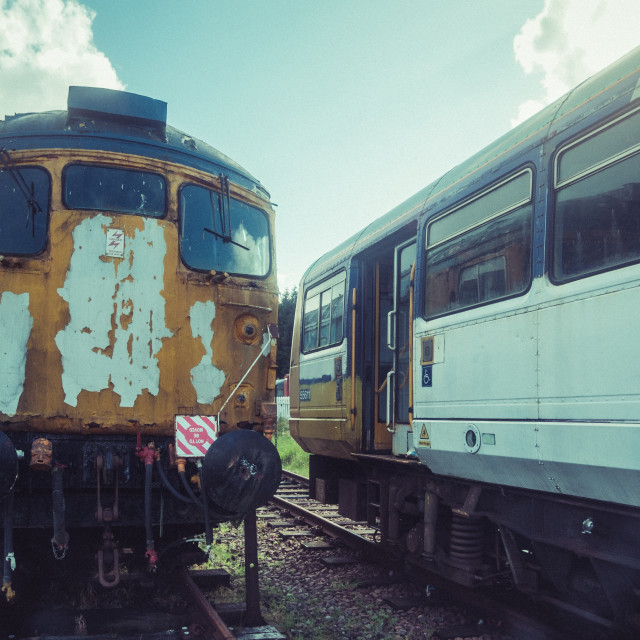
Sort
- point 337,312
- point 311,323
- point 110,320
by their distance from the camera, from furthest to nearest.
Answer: point 311,323 → point 337,312 → point 110,320

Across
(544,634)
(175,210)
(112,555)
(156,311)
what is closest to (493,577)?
(544,634)

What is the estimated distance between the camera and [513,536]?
17.1 ft

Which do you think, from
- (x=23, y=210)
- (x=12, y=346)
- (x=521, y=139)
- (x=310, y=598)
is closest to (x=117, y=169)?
(x=23, y=210)

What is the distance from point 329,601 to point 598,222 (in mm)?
3834

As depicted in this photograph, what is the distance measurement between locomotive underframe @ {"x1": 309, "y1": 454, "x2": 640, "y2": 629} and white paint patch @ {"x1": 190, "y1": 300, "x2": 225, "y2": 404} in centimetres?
197

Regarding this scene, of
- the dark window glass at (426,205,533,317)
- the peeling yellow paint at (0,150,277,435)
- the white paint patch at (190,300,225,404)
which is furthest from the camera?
the white paint patch at (190,300,225,404)

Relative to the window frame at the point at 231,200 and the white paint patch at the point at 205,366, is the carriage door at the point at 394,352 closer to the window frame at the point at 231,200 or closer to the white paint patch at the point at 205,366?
the window frame at the point at 231,200

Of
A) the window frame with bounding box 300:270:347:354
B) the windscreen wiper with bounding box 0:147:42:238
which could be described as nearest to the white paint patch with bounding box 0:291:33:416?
the windscreen wiper with bounding box 0:147:42:238

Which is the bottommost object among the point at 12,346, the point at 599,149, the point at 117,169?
the point at 12,346

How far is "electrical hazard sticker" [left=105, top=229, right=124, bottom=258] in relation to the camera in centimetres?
523

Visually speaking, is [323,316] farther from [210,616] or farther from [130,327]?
[210,616]

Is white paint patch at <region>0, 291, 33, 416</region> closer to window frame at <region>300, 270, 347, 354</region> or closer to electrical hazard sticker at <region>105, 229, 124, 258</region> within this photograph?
electrical hazard sticker at <region>105, 229, 124, 258</region>

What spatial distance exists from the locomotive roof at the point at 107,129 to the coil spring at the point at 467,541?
11.5 feet

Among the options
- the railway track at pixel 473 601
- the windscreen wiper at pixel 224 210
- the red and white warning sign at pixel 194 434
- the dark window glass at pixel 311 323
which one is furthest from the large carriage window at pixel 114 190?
the dark window glass at pixel 311 323
